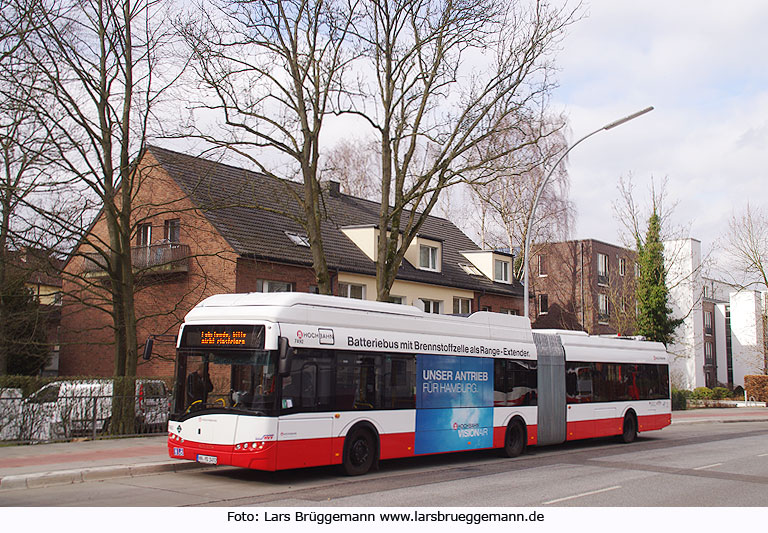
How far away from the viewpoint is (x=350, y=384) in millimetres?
12867

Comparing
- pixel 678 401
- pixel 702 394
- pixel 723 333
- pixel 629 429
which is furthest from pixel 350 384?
pixel 723 333

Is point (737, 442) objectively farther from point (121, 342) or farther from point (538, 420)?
point (121, 342)

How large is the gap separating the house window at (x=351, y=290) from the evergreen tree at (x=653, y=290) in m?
19.4

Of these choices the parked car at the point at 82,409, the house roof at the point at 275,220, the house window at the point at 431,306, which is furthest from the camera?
the house window at the point at 431,306

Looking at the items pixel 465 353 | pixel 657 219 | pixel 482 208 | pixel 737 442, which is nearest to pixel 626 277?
pixel 657 219

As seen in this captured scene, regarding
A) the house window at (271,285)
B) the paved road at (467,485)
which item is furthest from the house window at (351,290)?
the paved road at (467,485)

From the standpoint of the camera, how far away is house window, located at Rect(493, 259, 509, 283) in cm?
4269

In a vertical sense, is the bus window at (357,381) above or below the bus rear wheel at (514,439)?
above

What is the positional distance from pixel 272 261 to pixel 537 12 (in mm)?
13302

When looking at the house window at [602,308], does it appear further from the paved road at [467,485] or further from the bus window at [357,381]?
the bus window at [357,381]

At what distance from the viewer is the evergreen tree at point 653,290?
144 ft

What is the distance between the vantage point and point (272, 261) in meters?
28.4

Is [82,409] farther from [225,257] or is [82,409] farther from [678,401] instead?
[678,401]

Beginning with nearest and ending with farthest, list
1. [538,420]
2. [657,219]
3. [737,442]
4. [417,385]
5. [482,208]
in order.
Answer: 1. [417,385]
2. [538,420]
3. [737,442]
4. [657,219]
5. [482,208]
